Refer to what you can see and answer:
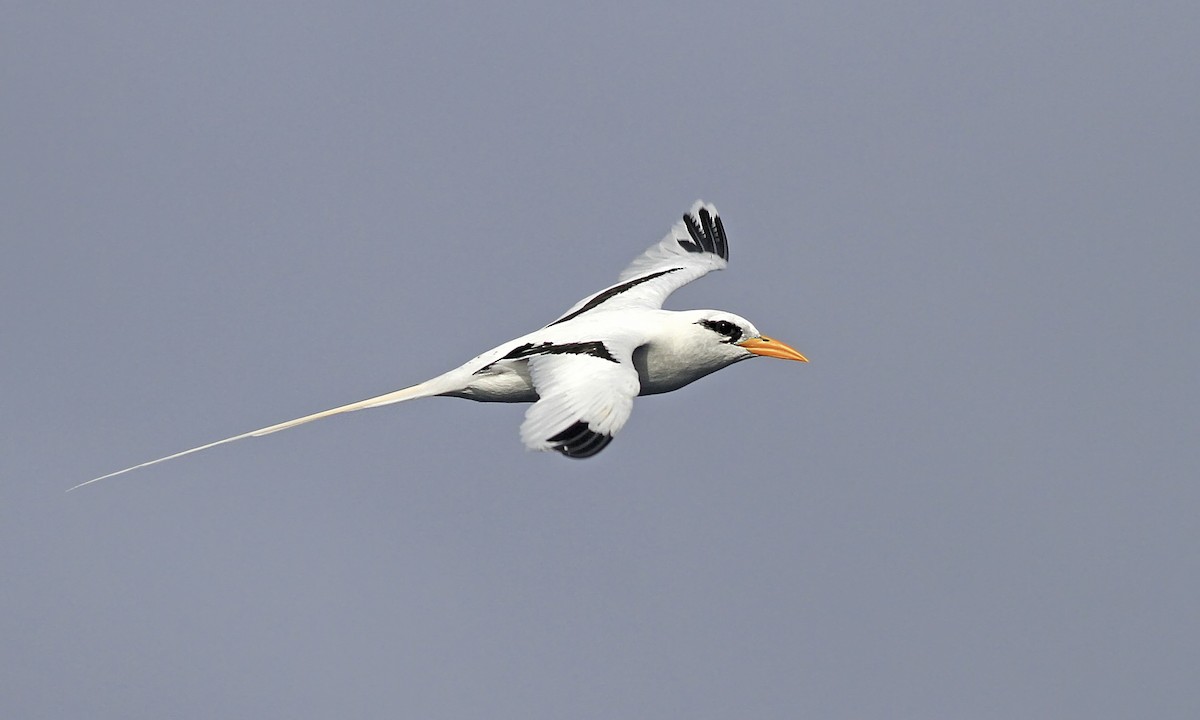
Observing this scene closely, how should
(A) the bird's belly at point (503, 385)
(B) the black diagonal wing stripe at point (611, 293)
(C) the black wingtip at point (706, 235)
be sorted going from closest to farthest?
(A) the bird's belly at point (503, 385)
(B) the black diagonal wing stripe at point (611, 293)
(C) the black wingtip at point (706, 235)

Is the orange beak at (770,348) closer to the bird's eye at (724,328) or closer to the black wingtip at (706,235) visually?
the bird's eye at (724,328)

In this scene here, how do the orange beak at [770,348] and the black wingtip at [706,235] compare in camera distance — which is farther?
the black wingtip at [706,235]

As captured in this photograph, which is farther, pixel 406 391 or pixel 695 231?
pixel 695 231

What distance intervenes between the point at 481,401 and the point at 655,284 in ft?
23.2

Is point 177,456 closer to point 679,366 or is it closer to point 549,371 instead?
point 549,371

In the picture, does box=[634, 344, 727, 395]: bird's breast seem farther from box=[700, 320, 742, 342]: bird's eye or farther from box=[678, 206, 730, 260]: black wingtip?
box=[678, 206, 730, 260]: black wingtip

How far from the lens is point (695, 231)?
39344mm

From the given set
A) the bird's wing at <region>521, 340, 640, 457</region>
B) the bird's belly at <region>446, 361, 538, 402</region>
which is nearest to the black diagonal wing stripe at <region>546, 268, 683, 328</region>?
the bird's belly at <region>446, 361, 538, 402</region>

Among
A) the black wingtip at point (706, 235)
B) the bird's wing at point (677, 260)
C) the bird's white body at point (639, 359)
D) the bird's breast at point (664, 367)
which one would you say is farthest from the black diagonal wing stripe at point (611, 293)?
the bird's breast at point (664, 367)

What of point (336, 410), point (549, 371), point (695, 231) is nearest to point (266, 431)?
point (336, 410)

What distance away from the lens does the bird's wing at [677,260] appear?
3612cm

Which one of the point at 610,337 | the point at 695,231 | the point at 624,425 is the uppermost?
the point at 695,231

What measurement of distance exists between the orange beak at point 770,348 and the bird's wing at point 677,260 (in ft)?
13.9

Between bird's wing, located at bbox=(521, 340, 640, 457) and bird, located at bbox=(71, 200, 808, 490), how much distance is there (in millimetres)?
18
